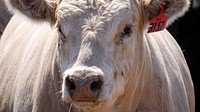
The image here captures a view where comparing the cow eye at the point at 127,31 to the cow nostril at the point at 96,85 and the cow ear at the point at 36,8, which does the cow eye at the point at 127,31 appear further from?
the cow ear at the point at 36,8

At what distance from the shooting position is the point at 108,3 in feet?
17.8

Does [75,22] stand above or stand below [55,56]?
above

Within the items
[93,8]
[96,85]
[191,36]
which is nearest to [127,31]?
[93,8]

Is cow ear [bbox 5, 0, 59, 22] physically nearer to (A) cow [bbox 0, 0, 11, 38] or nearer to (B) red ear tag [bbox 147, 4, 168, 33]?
(B) red ear tag [bbox 147, 4, 168, 33]

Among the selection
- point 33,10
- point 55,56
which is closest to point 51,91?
point 55,56

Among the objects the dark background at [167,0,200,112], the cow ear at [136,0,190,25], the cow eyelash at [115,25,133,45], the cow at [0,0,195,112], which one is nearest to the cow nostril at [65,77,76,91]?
the cow at [0,0,195,112]

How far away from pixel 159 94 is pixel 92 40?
1.08m

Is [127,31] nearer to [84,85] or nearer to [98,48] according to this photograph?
[98,48]

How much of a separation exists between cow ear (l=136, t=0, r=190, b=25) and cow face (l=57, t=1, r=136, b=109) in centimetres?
25

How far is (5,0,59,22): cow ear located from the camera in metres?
5.78

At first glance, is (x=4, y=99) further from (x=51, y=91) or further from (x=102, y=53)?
(x=102, y=53)

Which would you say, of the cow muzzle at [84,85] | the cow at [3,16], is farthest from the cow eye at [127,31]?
the cow at [3,16]

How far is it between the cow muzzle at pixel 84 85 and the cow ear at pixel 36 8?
0.83 metres

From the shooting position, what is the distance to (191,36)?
11891 millimetres
